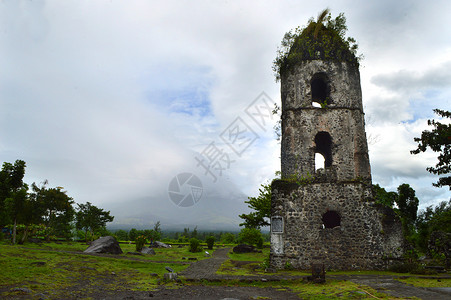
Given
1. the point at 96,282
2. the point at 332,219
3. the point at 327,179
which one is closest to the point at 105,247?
the point at 96,282

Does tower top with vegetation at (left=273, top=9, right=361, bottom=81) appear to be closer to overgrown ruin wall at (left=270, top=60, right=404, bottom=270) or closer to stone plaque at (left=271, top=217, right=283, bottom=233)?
overgrown ruin wall at (left=270, top=60, right=404, bottom=270)

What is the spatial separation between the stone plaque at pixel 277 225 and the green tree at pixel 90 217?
24.3 m

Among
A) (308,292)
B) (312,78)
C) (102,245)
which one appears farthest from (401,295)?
(102,245)

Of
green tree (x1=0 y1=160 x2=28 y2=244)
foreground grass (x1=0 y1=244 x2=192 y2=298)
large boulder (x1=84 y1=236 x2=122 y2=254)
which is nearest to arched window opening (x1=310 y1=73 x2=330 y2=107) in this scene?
foreground grass (x1=0 y1=244 x2=192 y2=298)

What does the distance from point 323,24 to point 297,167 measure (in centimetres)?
822

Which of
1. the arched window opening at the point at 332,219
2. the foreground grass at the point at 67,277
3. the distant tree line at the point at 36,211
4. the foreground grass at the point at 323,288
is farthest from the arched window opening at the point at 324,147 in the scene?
the distant tree line at the point at 36,211

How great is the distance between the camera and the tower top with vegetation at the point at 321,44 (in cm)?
1546

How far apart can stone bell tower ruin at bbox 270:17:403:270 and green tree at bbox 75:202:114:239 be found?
24.9 m

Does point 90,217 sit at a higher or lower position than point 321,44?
lower

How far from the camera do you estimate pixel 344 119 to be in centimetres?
1444

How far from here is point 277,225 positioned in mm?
13148

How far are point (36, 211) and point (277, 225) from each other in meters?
21.4

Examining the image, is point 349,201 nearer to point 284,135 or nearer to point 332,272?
point 332,272

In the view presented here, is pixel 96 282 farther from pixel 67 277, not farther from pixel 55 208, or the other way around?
pixel 55 208
